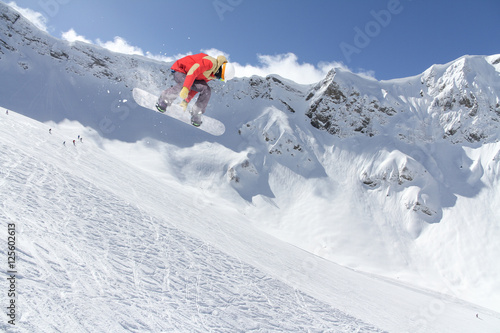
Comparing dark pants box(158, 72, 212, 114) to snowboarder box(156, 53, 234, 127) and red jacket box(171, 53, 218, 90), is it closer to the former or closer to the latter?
snowboarder box(156, 53, 234, 127)

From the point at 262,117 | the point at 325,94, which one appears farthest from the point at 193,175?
the point at 325,94

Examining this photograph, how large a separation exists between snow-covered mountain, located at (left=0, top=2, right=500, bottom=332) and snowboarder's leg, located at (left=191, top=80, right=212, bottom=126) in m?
4.12

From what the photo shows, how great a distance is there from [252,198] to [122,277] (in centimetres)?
3629

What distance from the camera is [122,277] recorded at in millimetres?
5230

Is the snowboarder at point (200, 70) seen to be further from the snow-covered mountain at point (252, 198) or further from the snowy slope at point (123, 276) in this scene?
the snow-covered mountain at point (252, 198)

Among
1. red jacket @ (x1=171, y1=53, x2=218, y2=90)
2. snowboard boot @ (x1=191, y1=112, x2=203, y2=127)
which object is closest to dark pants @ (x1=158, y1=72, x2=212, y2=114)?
snowboard boot @ (x1=191, y1=112, x2=203, y2=127)

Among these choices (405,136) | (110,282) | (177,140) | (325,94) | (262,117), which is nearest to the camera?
(110,282)

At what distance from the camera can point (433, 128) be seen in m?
52.2

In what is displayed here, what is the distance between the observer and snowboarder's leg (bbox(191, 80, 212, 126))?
948 centimetres

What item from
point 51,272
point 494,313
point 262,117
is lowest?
point 51,272

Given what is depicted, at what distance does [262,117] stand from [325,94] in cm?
1526

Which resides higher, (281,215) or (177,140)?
(177,140)

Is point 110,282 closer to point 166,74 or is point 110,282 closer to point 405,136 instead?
point 405,136

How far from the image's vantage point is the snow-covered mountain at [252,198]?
5477 millimetres
